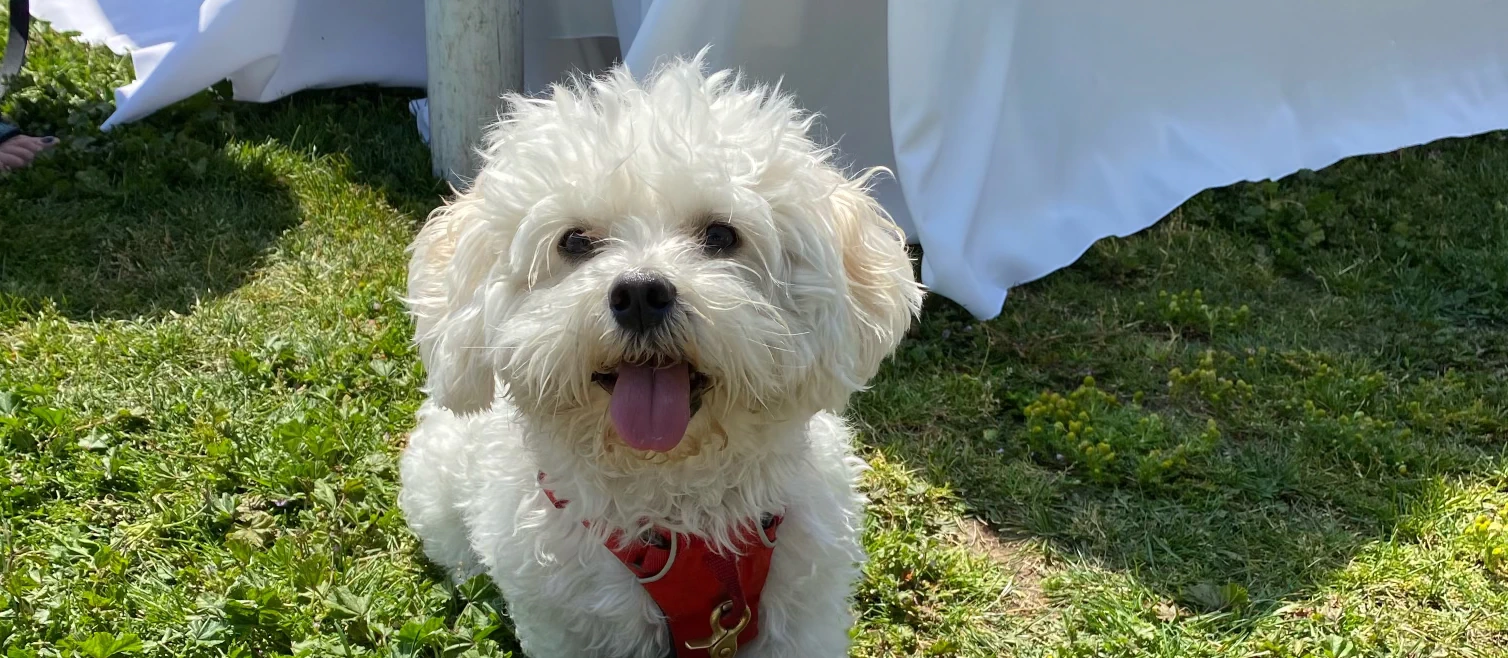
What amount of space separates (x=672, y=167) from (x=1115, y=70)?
3267 mm

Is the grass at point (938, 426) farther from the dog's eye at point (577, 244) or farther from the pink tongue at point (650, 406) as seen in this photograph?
the dog's eye at point (577, 244)

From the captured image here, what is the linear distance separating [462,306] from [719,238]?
55cm

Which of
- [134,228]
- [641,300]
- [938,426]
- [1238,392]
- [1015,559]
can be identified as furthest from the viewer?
[134,228]

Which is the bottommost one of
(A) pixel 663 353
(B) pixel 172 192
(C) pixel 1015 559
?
(C) pixel 1015 559

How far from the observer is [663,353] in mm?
1921

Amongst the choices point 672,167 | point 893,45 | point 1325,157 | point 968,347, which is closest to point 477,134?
point 893,45

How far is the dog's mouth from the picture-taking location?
1967 millimetres

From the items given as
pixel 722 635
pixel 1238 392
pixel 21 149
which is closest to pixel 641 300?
pixel 722 635

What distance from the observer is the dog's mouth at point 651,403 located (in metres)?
1.97

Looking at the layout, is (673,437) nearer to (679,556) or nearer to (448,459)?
(679,556)

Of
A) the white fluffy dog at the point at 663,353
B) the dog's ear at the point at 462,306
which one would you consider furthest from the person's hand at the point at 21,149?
the dog's ear at the point at 462,306

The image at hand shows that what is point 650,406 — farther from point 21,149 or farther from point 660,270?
point 21,149

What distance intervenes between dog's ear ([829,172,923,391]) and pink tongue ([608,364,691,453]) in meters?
0.37

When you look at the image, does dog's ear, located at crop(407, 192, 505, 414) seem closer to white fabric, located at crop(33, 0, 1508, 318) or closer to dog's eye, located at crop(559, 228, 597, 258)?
dog's eye, located at crop(559, 228, 597, 258)
